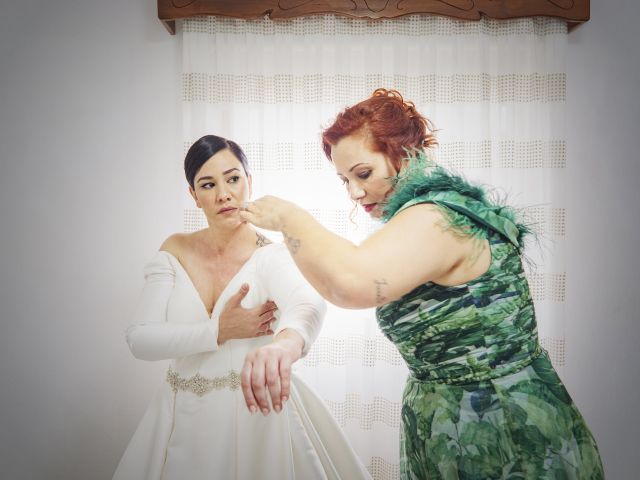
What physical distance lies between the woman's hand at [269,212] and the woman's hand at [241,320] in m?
0.22

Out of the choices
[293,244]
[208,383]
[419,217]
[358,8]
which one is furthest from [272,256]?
[358,8]

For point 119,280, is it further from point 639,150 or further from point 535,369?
point 639,150

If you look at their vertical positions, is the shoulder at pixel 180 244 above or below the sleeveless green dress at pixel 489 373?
above

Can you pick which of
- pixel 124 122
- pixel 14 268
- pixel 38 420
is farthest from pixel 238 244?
pixel 38 420

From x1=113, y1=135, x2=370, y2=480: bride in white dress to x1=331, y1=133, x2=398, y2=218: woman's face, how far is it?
0.29 metres

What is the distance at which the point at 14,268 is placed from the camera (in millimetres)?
1772

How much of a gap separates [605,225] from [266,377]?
57.5 inches

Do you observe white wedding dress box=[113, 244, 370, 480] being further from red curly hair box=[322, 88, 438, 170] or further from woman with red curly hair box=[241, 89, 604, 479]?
red curly hair box=[322, 88, 438, 170]

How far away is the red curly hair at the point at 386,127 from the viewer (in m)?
1.31

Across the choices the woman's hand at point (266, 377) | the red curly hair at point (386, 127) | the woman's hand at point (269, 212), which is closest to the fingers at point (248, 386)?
the woman's hand at point (266, 377)

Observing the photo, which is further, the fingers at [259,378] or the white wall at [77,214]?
the white wall at [77,214]

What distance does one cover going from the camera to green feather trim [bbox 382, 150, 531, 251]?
1.04 metres

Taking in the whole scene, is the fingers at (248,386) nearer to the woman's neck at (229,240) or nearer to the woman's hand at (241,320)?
the woman's hand at (241,320)

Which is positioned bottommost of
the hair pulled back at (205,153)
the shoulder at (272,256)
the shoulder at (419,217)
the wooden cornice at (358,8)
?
the shoulder at (272,256)
